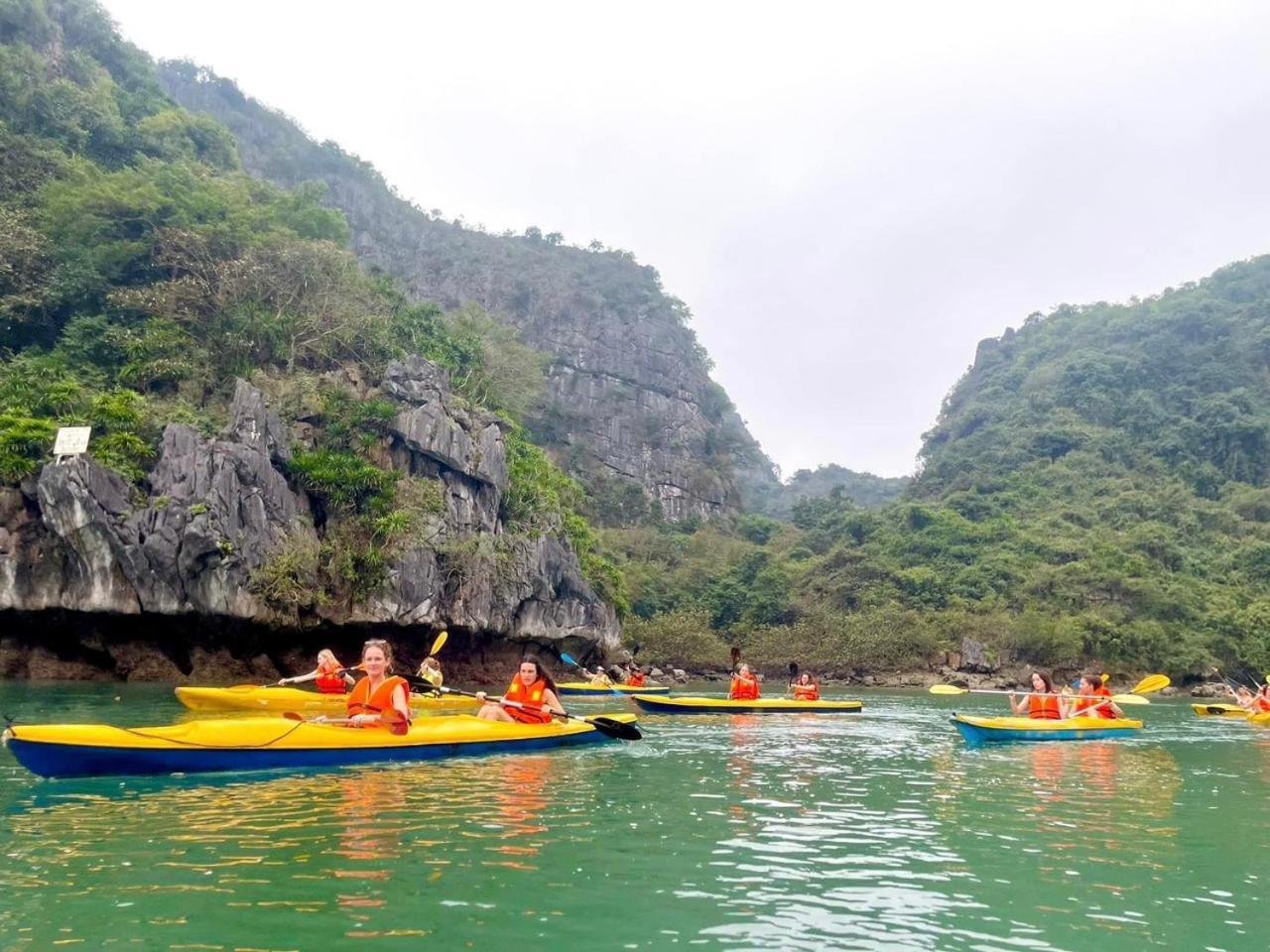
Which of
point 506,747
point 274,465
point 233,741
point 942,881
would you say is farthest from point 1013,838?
point 274,465

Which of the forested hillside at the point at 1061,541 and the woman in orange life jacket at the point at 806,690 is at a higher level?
the forested hillside at the point at 1061,541

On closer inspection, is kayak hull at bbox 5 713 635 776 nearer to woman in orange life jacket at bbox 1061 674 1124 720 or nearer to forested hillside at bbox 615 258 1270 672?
woman in orange life jacket at bbox 1061 674 1124 720

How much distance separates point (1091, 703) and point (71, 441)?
21249 millimetres

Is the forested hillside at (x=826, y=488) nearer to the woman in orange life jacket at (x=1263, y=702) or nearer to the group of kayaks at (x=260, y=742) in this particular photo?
the woman in orange life jacket at (x=1263, y=702)

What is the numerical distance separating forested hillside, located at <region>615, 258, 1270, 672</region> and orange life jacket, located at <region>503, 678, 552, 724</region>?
93.6 feet

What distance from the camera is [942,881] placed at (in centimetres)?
495

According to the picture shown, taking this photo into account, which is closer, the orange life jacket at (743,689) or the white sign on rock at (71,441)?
the orange life jacket at (743,689)

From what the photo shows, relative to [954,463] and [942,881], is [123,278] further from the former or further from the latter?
[954,463]

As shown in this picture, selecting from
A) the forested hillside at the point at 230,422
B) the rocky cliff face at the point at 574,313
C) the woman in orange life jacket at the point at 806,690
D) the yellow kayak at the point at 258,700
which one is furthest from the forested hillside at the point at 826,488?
the yellow kayak at the point at 258,700

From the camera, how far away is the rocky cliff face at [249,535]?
Result: 66.2 ft

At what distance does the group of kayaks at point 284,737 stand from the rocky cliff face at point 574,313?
4858 centimetres

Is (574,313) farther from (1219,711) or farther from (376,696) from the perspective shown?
(376,696)

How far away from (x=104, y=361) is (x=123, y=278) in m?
3.75

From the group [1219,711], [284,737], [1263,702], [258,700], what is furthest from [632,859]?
[1219,711]
